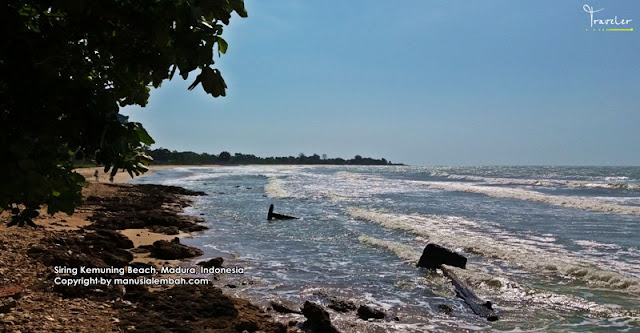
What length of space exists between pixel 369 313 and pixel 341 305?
1.91ft

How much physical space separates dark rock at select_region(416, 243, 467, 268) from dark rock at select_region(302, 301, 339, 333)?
495 cm

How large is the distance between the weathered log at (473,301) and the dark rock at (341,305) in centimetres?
212

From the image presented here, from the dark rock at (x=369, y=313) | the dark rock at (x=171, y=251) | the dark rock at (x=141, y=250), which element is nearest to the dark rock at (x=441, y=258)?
the dark rock at (x=369, y=313)

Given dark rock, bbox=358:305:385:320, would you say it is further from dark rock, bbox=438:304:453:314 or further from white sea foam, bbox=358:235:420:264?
white sea foam, bbox=358:235:420:264

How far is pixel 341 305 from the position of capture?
7.38 metres

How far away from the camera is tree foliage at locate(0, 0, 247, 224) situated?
2.07 m

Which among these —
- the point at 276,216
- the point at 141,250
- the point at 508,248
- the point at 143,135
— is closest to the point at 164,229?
the point at 141,250

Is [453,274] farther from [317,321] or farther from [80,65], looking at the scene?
[80,65]

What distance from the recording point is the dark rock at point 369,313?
696 cm

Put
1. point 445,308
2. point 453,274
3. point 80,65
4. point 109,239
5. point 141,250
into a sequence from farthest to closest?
point 141,250 → point 109,239 → point 453,274 → point 445,308 → point 80,65

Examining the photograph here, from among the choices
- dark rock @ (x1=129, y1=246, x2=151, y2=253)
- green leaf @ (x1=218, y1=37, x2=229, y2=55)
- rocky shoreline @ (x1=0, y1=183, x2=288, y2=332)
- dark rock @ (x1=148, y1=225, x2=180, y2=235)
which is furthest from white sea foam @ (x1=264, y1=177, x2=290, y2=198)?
green leaf @ (x1=218, y1=37, x2=229, y2=55)

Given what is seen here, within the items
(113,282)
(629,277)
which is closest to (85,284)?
(113,282)

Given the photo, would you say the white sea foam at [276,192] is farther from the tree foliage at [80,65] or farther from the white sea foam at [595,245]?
the tree foliage at [80,65]

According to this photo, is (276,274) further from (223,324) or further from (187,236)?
(187,236)
